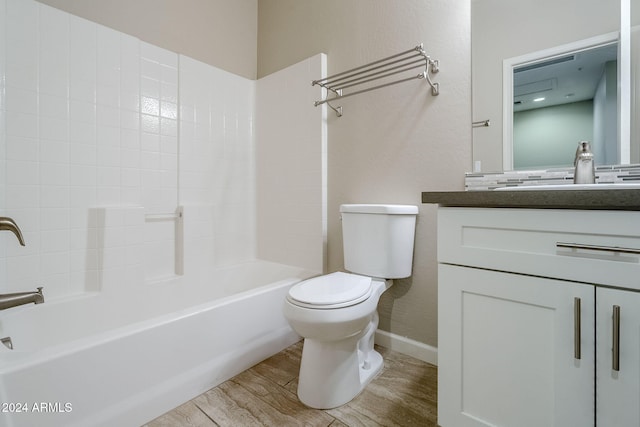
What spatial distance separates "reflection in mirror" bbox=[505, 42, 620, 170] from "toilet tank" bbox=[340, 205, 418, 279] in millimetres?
556

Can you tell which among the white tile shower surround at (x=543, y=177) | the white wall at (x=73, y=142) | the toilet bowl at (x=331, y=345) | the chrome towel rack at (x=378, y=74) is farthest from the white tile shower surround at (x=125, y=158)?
the white tile shower surround at (x=543, y=177)

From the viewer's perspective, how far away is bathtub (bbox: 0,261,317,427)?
0.90 meters

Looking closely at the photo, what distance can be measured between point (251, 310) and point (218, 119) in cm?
142

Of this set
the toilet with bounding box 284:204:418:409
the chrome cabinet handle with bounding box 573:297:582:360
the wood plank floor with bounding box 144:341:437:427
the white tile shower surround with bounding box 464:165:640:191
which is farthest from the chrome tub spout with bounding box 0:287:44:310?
the white tile shower surround with bounding box 464:165:640:191

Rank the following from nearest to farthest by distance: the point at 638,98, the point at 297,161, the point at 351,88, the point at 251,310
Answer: the point at 638,98
the point at 251,310
the point at 351,88
the point at 297,161

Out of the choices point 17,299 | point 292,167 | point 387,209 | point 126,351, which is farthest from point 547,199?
point 17,299

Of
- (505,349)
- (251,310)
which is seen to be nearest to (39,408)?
(251,310)

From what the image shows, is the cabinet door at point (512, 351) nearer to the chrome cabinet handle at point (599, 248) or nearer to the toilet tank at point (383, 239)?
the chrome cabinet handle at point (599, 248)

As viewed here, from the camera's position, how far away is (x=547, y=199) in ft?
2.36

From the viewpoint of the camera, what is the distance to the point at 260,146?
2.36 metres

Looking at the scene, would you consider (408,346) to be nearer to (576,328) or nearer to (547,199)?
(576,328)

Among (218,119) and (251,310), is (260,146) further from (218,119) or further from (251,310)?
(251,310)

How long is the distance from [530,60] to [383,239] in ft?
3.36

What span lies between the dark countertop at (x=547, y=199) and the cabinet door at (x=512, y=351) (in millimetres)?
191
